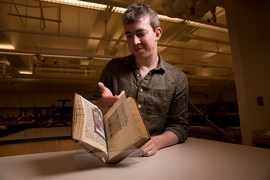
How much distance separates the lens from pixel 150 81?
0.94 m

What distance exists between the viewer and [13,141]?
163cm

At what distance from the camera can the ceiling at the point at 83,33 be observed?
109 inches

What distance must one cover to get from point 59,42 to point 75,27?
3.81 ft

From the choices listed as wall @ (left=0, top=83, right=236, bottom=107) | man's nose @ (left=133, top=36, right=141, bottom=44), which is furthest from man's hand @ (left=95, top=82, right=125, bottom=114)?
wall @ (left=0, top=83, right=236, bottom=107)

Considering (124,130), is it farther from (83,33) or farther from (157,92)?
(83,33)

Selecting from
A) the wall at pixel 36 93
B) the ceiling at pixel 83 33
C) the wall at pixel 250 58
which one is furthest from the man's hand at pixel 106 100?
the wall at pixel 36 93

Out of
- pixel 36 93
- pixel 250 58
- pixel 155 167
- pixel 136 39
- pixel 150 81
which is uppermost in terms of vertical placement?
pixel 36 93

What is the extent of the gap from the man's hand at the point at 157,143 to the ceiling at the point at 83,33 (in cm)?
168

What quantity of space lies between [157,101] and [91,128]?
0.50 metres

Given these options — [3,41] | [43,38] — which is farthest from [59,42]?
[3,41]

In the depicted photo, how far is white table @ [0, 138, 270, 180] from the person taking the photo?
45 cm

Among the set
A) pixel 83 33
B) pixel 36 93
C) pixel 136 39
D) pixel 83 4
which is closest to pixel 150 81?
pixel 136 39

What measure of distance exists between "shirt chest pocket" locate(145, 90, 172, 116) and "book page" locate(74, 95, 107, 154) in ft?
1.32

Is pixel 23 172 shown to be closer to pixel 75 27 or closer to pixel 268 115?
pixel 268 115
